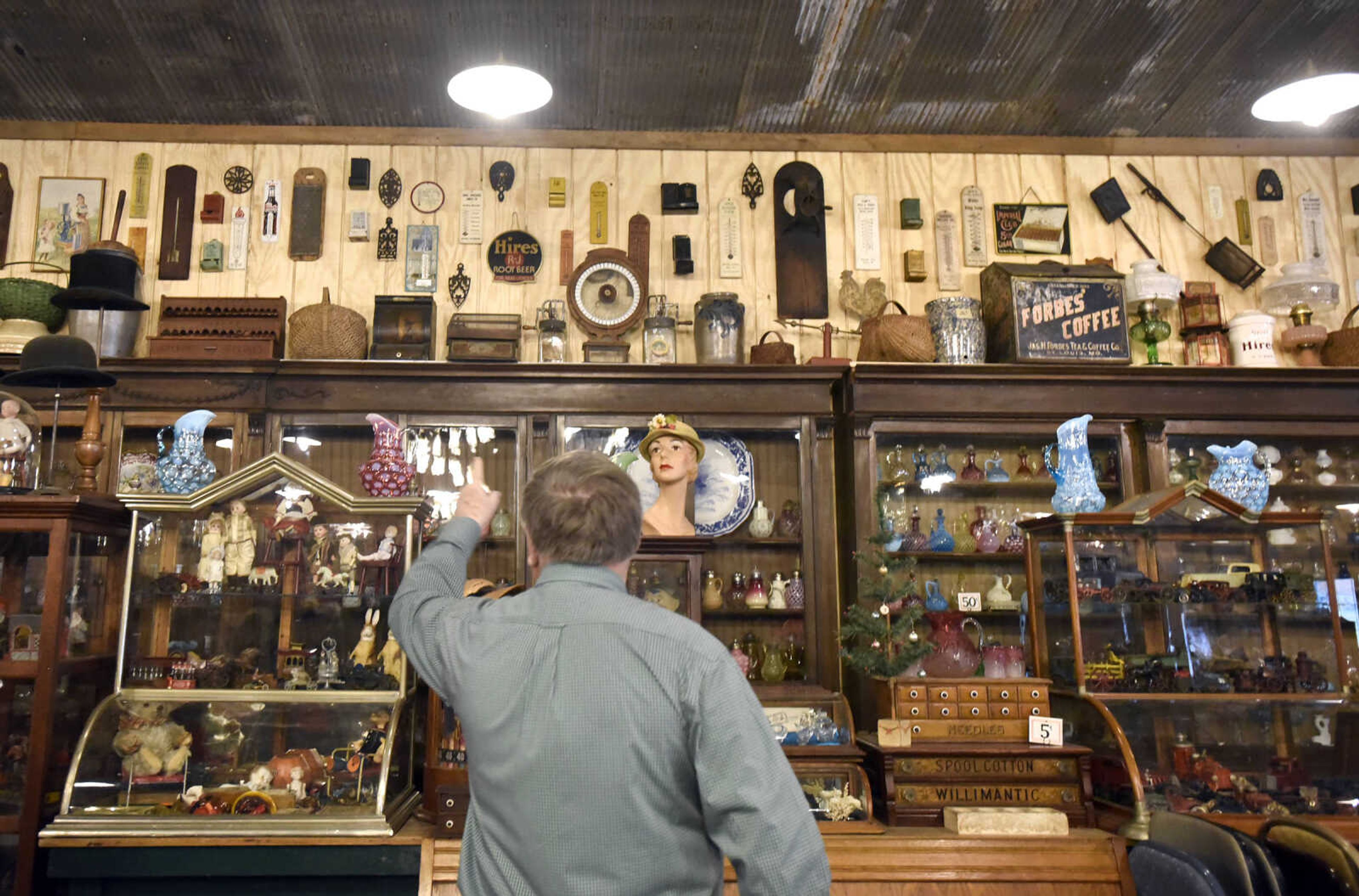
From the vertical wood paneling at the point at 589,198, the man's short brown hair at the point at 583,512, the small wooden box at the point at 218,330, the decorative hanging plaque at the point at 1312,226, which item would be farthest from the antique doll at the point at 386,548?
the decorative hanging plaque at the point at 1312,226

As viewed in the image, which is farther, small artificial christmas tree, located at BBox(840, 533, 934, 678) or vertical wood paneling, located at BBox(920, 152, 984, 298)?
vertical wood paneling, located at BBox(920, 152, 984, 298)

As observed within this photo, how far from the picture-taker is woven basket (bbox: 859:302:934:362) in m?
4.83

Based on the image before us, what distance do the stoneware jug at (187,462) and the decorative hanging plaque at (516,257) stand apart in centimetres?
178

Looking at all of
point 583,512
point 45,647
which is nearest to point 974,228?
point 583,512

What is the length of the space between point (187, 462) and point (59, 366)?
577 mm

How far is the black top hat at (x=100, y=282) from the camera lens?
4117mm

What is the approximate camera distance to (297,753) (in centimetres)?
343

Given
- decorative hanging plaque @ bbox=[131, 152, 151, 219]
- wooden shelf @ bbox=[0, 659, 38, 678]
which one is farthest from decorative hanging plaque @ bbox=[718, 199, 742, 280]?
wooden shelf @ bbox=[0, 659, 38, 678]

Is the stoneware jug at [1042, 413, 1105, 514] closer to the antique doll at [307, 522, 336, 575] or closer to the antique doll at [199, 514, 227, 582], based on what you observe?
the antique doll at [307, 522, 336, 575]

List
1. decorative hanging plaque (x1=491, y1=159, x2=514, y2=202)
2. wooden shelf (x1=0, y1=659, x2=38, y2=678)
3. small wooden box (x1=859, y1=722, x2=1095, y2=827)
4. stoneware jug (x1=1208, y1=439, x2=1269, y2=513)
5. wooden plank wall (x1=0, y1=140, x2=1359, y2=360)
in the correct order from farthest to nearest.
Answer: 1. decorative hanging plaque (x1=491, y1=159, x2=514, y2=202)
2. wooden plank wall (x1=0, y1=140, x2=1359, y2=360)
3. stoneware jug (x1=1208, y1=439, x2=1269, y2=513)
4. small wooden box (x1=859, y1=722, x2=1095, y2=827)
5. wooden shelf (x1=0, y1=659, x2=38, y2=678)

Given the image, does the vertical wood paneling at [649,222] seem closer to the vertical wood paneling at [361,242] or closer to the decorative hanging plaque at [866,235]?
the decorative hanging plaque at [866,235]

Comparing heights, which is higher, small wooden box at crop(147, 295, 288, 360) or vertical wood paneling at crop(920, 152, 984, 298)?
vertical wood paneling at crop(920, 152, 984, 298)

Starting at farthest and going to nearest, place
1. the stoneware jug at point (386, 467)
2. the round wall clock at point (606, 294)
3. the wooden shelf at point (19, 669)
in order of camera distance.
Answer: the round wall clock at point (606, 294) → the stoneware jug at point (386, 467) → the wooden shelf at point (19, 669)

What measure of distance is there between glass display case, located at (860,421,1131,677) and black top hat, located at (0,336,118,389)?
330 cm
